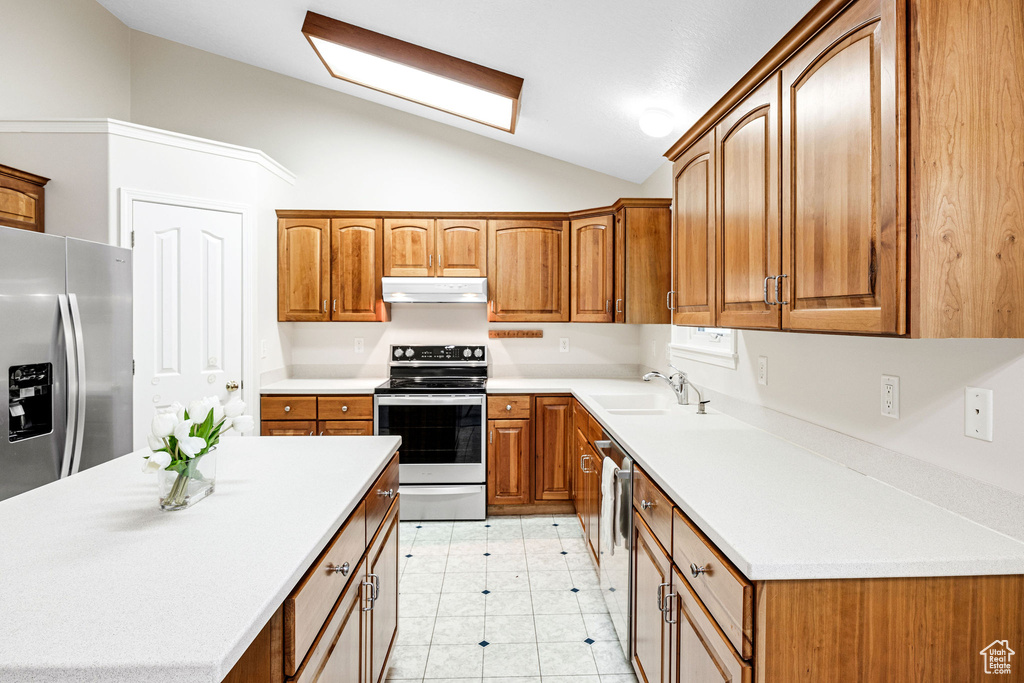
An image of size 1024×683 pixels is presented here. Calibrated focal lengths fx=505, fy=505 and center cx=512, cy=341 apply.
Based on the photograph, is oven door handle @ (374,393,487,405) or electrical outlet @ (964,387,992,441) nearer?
electrical outlet @ (964,387,992,441)

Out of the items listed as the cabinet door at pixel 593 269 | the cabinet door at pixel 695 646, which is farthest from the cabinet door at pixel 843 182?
the cabinet door at pixel 593 269

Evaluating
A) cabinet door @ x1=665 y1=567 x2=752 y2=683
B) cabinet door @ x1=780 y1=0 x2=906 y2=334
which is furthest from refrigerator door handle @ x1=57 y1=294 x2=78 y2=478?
cabinet door @ x1=780 y1=0 x2=906 y2=334

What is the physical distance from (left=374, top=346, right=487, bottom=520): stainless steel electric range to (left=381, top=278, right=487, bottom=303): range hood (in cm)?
65

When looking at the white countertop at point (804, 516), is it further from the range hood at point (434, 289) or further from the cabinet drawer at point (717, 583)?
the range hood at point (434, 289)

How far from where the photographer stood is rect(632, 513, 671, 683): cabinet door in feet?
4.58

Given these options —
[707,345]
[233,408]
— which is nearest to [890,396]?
[707,345]

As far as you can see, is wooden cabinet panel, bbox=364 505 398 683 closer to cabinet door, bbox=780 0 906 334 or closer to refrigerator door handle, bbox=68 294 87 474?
cabinet door, bbox=780 0 906 334

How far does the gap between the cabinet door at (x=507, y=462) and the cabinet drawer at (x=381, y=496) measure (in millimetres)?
1509

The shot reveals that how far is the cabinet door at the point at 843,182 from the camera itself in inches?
38.8

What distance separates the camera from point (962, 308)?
96 centimetres

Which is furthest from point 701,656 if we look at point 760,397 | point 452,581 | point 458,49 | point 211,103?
point 211,103

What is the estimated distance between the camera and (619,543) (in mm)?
1954

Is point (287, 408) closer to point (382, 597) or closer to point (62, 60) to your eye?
point (382, 597)

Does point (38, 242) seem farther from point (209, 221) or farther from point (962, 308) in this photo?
point (962, 308)
